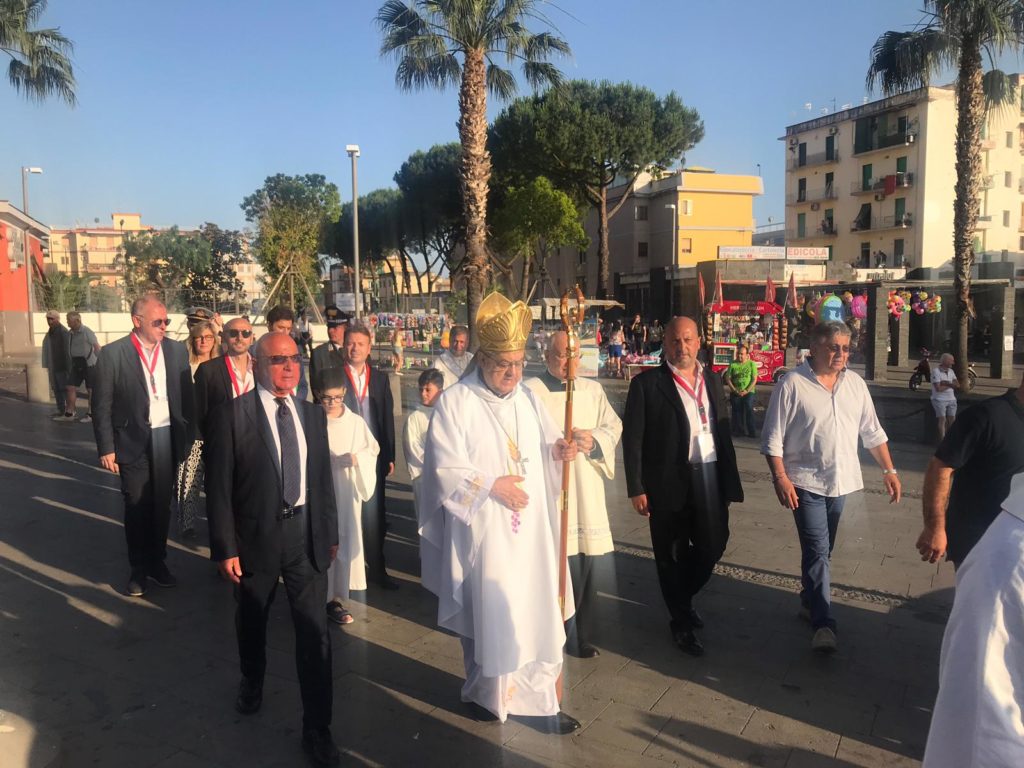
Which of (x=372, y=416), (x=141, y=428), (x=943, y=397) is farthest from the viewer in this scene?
(x=943, y=397)

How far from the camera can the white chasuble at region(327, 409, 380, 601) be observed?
4.95 metres

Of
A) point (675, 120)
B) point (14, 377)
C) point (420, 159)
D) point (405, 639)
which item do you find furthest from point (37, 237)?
point (405, 639)

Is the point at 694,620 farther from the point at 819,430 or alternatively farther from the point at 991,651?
the point at 991,651

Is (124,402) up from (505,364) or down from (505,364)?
down

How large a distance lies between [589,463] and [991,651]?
297cm

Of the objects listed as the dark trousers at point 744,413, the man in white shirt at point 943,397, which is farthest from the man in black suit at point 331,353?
the man in white shirt at point 943,397

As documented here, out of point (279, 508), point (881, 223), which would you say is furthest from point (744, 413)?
point (881, 223)

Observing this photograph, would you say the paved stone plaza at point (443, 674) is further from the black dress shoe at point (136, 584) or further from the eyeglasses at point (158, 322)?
the eyeglasses at point (158, 322)

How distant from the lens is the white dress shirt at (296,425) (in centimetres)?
346

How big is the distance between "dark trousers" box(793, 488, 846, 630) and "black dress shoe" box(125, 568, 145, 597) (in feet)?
13.6

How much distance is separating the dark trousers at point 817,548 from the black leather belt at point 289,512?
8.90 ft

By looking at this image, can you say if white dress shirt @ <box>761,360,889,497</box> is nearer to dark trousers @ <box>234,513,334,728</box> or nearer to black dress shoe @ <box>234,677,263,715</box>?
dark trousers @ <box>234,513,334,728</box>

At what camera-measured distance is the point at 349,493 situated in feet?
16.5

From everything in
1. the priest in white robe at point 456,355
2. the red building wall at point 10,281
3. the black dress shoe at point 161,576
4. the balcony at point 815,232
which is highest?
the balcony at point 815,232
